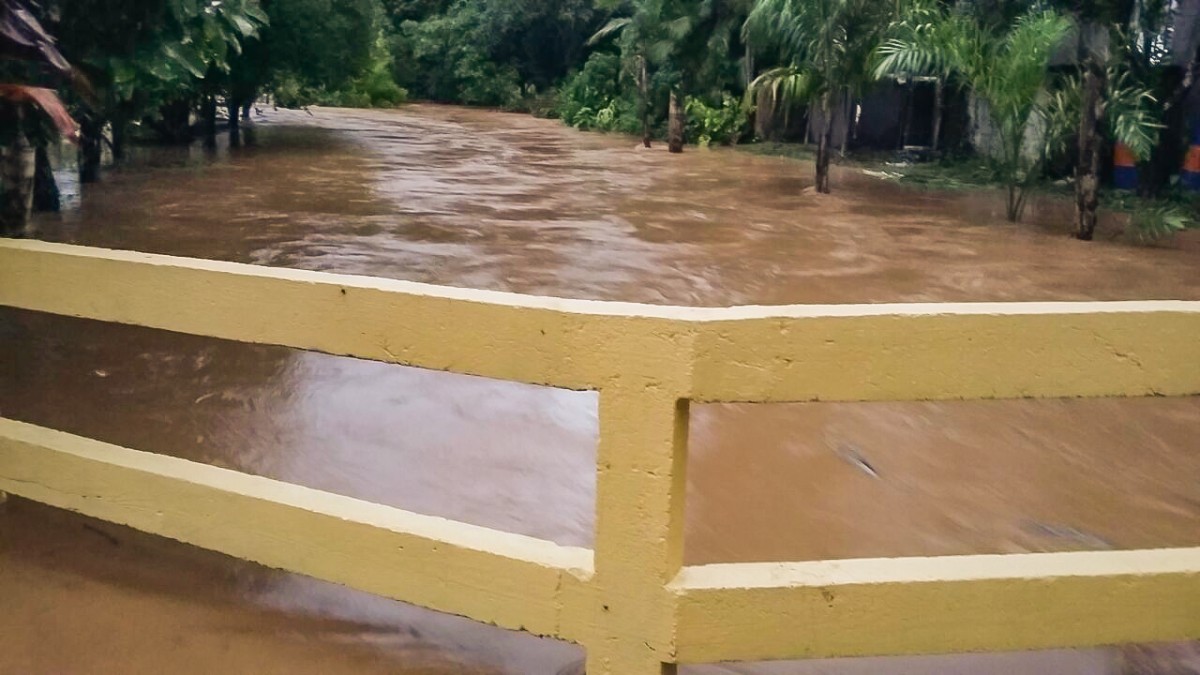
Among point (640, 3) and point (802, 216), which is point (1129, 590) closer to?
point (802, 216)

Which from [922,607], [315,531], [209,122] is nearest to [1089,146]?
[922,607]

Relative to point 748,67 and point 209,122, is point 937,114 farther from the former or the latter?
point 209,122

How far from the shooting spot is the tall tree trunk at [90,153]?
1127 centimetres

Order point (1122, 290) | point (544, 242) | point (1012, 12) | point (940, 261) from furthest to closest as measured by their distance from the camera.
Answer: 1. point (1012, 12)
2. point (544, 242)
3. point (940, 261)
4. point (1122, 290)

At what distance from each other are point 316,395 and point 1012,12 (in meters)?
10.8

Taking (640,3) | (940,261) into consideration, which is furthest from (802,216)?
(640,3)

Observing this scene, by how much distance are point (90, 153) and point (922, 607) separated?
11.8m

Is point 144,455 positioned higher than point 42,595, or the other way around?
point 144,455

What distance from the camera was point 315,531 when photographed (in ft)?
8.66

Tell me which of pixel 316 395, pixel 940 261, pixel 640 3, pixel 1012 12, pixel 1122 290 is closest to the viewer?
pixel 316 395

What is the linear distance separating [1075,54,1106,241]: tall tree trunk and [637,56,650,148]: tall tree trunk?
11.3 metres

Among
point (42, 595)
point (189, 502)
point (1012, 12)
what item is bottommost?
point (42, 595)

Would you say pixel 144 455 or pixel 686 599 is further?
pixel 144 455

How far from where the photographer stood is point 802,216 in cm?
1170
